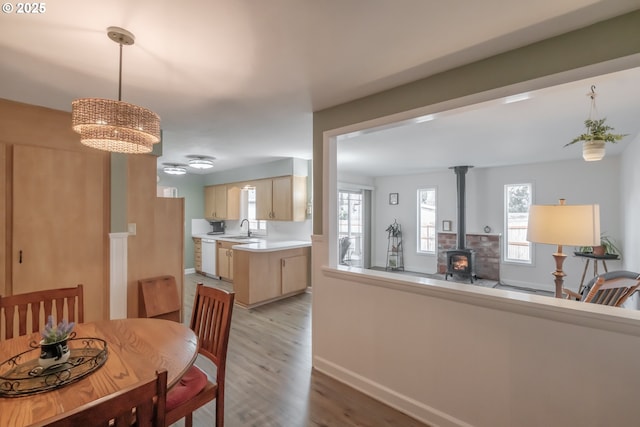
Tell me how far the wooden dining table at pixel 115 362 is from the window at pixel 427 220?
6156 millimetres

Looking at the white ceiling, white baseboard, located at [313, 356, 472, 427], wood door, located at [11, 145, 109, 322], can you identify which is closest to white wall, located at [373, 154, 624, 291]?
the white ceiling

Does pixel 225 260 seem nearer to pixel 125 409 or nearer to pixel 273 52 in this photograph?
pixel 273 52

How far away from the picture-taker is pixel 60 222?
2.69 m

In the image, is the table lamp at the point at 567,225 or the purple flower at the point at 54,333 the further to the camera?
the table lamp at the point at 567,225

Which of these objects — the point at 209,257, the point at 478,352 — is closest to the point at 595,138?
the point at 478,352

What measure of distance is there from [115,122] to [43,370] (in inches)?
44.9

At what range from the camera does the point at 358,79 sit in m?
2.10

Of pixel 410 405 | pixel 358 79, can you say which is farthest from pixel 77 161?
pixel 410 405

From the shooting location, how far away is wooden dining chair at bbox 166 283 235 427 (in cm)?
145

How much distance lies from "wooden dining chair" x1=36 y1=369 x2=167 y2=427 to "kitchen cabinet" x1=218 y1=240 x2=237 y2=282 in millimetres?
4881

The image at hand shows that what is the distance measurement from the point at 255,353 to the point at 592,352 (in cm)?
260

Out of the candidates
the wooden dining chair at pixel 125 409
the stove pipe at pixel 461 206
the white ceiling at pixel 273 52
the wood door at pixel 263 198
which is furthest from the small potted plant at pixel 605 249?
the wooden dining chair at pixel 125 409

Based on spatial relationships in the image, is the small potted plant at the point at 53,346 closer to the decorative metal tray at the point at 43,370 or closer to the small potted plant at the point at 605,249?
the decorative metal tray at the point at 43,370

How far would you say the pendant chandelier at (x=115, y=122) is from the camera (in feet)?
4.73
